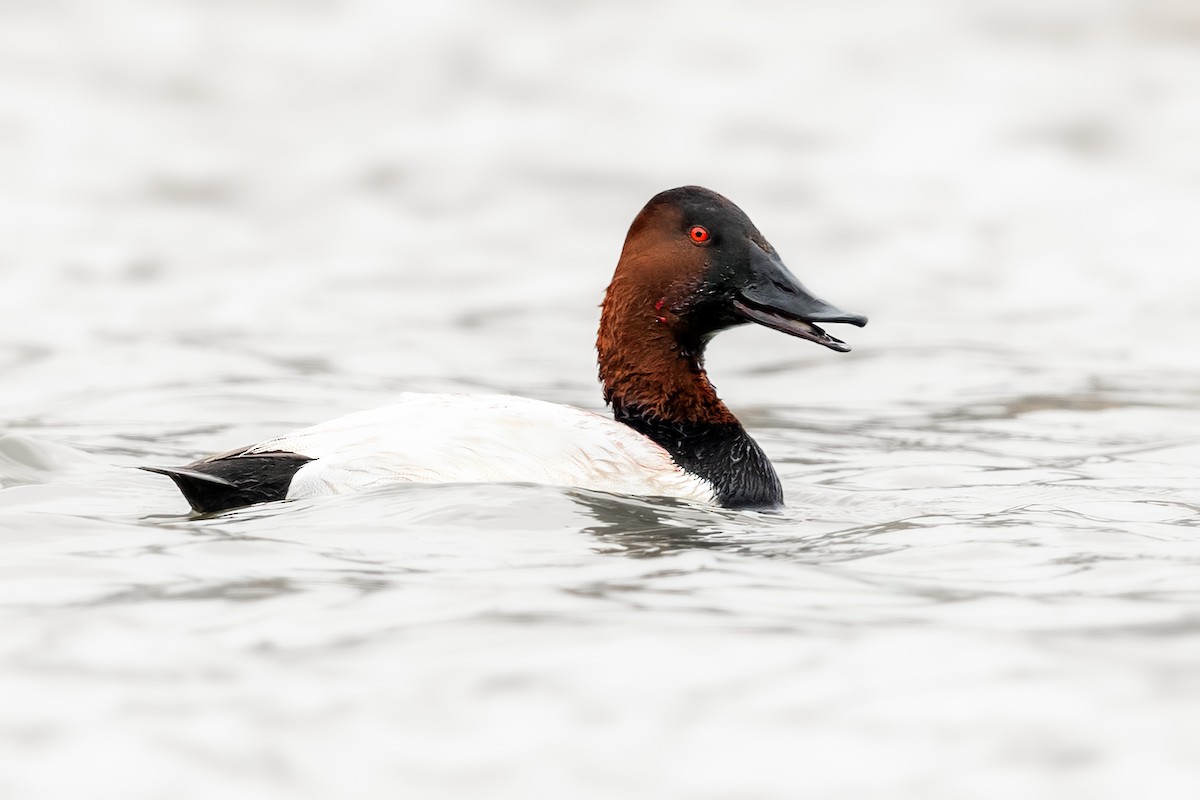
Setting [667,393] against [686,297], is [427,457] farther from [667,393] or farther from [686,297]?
[686,297]

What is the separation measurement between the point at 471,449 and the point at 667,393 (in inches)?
44.7

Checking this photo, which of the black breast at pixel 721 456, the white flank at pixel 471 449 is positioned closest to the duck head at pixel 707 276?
the black breast at pixel 721 456

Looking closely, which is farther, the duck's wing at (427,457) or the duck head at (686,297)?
the duck head at (686,297)

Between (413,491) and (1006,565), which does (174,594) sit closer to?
(413,491)

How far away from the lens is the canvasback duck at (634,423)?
557 cm

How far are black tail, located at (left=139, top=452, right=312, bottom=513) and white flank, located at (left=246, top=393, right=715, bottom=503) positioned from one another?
0.05m

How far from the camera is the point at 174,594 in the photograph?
4.62m

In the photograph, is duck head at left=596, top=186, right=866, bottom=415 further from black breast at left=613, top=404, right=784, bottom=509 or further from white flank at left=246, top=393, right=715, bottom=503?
white flank at left=246, top=393, right=715, bottom=503

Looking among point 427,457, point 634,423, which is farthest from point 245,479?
point 634,423

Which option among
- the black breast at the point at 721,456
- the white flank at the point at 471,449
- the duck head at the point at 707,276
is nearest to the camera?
the white flank at the point at 471,449

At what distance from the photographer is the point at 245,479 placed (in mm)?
5590

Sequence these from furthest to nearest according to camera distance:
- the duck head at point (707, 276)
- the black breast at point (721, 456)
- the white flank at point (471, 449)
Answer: the duck head at point (707, 276) → the black breast at point (721, 456) → the white flank at point (471, 449)

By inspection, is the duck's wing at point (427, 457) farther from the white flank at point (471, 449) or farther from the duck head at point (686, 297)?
the duck head at point (686, 297)

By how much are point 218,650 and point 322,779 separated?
76 centimetres
